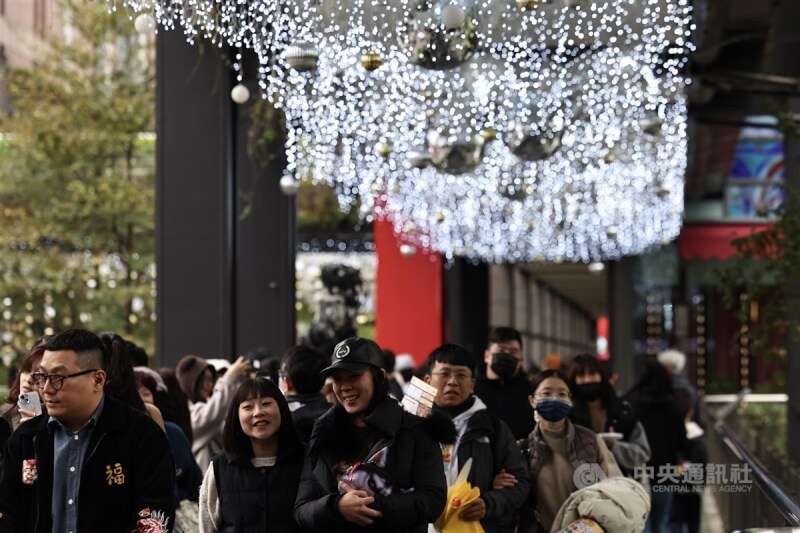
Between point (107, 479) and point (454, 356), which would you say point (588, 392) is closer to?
point (454, 356)

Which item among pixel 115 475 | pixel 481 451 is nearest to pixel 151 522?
pixel 115 475

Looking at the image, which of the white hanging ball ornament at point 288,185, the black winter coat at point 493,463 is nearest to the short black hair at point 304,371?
the black winter coat at point 493,463

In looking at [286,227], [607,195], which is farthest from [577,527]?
[607,195]

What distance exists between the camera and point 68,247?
22.9 metres

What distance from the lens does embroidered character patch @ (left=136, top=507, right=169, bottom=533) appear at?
3959mm

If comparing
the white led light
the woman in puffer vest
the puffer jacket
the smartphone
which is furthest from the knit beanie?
the smartphone

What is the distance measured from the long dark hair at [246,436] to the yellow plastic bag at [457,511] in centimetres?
77

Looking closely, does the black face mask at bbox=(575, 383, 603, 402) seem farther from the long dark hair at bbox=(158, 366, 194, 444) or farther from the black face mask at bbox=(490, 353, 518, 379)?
the long dark hair at bbox=(158, 366, 194, 444)

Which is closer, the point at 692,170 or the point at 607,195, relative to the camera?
the point at 607,195

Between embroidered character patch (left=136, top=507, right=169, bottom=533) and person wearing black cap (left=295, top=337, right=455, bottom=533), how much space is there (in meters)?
0.38

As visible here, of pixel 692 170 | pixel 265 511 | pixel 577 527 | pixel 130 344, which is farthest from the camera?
pixel 692 170

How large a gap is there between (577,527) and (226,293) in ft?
18.9

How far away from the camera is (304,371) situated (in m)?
5.62

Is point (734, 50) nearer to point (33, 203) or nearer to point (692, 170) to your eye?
point (692, 170)
